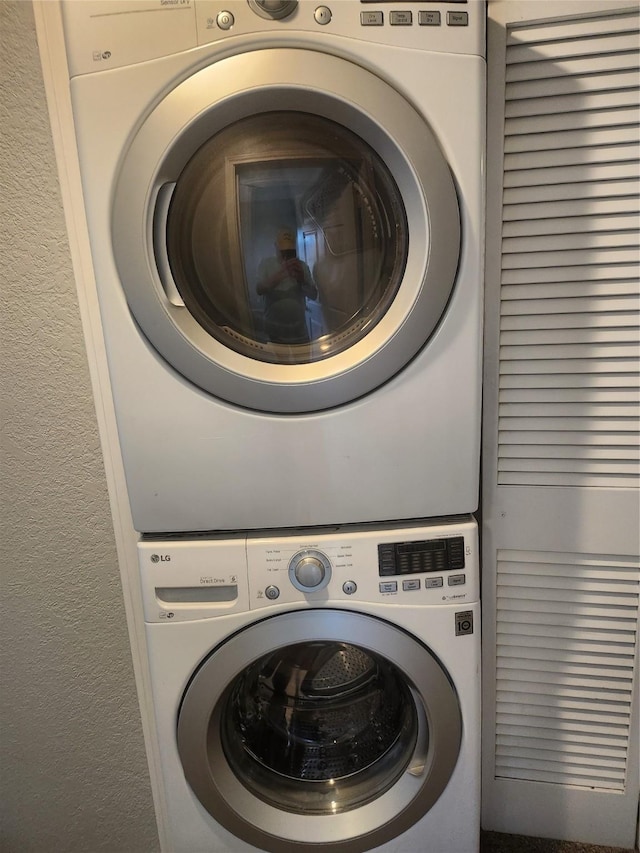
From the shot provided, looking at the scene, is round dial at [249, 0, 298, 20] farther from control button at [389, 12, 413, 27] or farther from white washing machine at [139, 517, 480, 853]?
white washing machine at [139, 517, 480, 853]

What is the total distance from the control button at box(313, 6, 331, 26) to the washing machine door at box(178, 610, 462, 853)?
2.83 ft

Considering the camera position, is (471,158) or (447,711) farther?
(447,711)

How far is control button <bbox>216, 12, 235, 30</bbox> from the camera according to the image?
0.75 meters

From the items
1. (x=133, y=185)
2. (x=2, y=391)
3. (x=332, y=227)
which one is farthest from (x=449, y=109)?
(x=2, y=391)

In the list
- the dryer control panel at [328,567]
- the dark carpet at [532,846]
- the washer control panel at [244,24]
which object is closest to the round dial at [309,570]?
the dryer control panel at [328,567]

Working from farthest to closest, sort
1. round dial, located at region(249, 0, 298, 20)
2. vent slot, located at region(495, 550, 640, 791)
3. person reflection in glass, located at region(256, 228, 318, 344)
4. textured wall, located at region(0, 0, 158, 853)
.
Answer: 1. vent slot, located at region(495, 550, 640, 791)
2. textured wall, located at region(0, 0, 158, 853)
3. person reflection in glass, located at region(256, 228, 318, 344)
4. round dial, located at region(249, 0, 298, 20)

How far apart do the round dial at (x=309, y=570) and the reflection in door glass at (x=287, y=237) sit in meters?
0.31

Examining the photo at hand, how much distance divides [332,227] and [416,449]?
14.2 inches

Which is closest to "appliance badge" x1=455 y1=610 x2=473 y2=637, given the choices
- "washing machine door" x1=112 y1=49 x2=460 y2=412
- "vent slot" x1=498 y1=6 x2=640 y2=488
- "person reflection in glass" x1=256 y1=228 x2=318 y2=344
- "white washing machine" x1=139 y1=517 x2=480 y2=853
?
"white washing machine" x1=139 y1=517 x2=480 y2=853

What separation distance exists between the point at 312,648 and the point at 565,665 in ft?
1.72

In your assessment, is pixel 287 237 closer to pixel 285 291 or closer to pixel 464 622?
pixel 285 291

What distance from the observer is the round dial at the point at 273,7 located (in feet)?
2.43

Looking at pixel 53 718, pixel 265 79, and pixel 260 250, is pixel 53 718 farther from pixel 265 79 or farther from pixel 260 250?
pixel 265 79

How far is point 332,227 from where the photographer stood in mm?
843
